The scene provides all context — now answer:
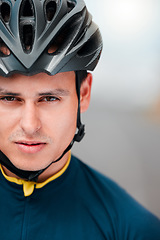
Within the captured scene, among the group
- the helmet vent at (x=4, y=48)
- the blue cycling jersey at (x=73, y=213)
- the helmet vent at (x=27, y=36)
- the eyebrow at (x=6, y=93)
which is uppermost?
the helmet vent at (x=27, y=36)

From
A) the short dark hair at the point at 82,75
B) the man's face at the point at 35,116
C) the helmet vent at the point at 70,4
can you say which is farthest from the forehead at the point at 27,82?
the helmet vent at the point at 70,4

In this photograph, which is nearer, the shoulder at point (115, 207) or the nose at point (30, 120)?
the nose at point (30, 120)

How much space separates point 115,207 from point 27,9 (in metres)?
0.58

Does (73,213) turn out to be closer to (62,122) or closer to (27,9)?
(62,122)

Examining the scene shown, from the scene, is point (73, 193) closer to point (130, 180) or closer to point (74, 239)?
point (74, 239)

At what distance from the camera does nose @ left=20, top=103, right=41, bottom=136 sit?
2.15ft

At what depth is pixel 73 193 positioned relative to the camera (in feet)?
2.70

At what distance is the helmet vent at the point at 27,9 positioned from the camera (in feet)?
2.38

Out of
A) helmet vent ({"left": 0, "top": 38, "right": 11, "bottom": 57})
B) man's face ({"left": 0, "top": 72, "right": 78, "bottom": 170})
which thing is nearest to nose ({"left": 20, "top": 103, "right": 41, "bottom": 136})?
man's face ({"left": 0, "top": 72, "right": 78, "bottom": 170})

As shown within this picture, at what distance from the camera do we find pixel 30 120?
657 mm

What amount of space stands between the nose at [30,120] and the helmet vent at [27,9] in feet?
0.79

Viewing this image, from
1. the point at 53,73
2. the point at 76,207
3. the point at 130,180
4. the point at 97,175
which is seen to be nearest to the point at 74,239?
the point at 76,207

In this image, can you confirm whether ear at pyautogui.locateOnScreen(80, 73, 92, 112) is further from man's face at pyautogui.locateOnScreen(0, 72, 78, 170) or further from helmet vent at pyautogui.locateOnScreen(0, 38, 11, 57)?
helmet vent at pyautogui.locateOnScreen(0, 38, 11, 57)

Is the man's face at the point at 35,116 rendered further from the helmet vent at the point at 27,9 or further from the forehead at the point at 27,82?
the helmet vent at the point at 27,9
